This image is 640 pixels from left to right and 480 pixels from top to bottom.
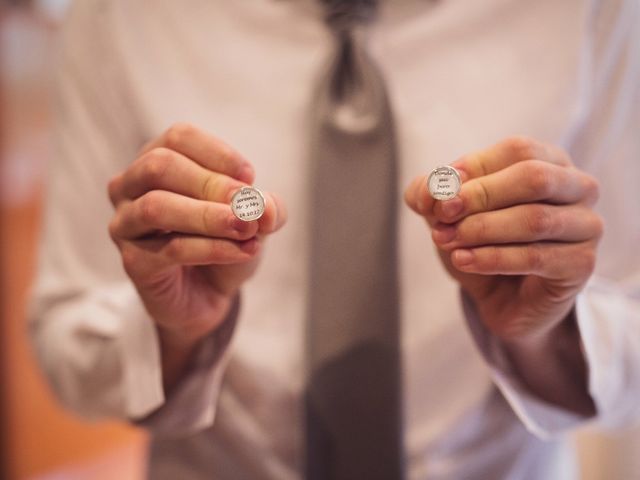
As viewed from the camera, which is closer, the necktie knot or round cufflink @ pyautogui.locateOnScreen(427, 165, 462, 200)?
round cufflink @ pyautogui.locateOnScreen(427, 165, 462, 200)

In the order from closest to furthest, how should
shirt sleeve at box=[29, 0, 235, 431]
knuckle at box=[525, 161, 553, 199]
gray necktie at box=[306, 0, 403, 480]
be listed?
knuckle at box=[525, 161, 553, 199], gray necktie at box=[306, 0, 403, 480], shirt sleeve at box=[29, 0, 235, 431]

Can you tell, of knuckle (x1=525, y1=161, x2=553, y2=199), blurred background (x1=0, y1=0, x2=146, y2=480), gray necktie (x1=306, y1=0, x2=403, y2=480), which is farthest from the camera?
blurred background (x1=0, y1=0, x2=146, y2=480)

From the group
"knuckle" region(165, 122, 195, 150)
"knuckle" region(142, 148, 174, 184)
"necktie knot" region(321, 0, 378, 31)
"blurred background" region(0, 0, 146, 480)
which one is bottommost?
"blurred background" region(0, 0, 146, 480)

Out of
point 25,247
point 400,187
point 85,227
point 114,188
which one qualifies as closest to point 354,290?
point 400,187

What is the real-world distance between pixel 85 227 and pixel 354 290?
309mm

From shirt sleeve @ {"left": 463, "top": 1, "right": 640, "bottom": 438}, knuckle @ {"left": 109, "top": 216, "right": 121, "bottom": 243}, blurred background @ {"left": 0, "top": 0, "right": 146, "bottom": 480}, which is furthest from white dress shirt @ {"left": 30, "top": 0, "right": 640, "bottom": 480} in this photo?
blurred background @ {"left": 0, "top": 0, "right": 146, "bottom": 480}

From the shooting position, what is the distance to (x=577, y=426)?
49cm

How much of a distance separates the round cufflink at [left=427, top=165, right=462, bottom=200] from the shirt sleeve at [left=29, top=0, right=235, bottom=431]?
315 mm

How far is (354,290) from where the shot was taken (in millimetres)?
470

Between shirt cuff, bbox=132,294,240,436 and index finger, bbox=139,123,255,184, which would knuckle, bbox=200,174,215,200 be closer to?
index finger, bbox=139,123,255,184

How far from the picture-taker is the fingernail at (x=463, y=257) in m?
0.36

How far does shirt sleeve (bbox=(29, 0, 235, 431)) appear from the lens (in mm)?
560

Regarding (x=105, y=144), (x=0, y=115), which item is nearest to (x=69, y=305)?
(x=105, y=144)

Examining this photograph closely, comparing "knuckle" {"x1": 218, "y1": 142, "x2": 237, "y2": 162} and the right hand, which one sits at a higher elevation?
"knuckle" {"x1": 218, "y1": 142, "x2": 237, "y2": 162}
